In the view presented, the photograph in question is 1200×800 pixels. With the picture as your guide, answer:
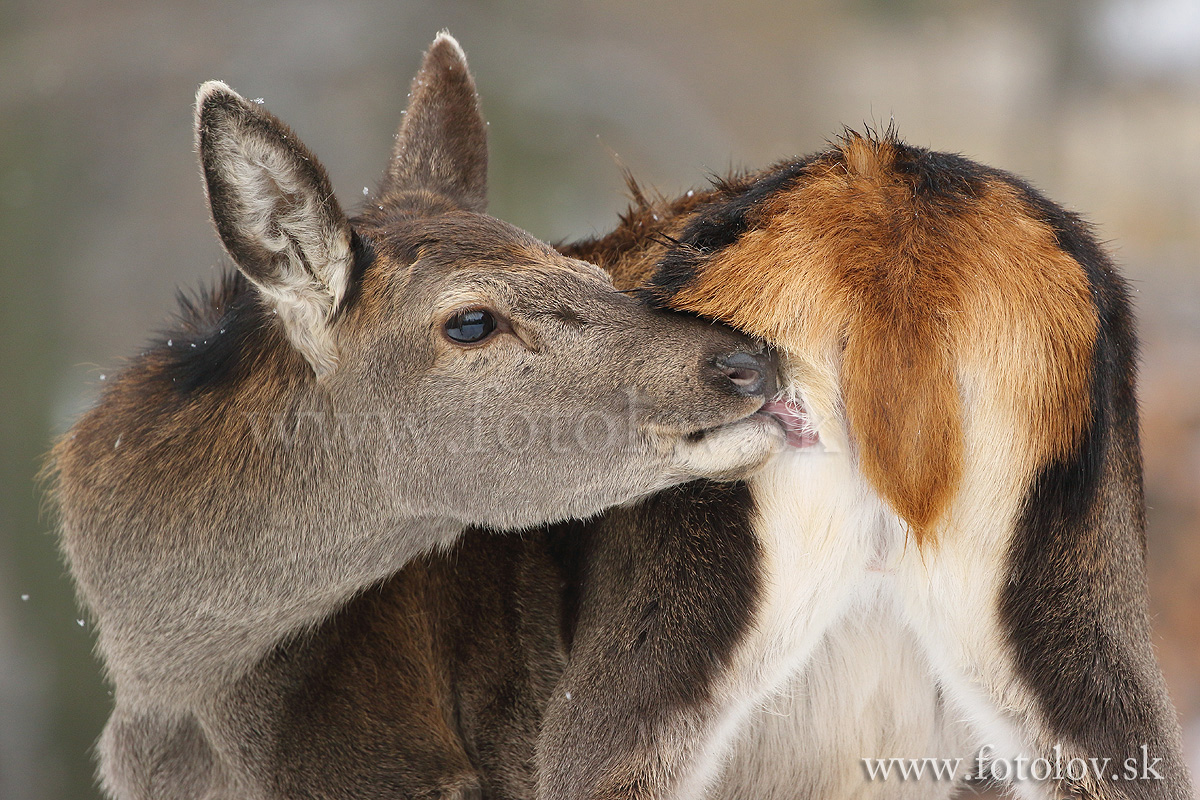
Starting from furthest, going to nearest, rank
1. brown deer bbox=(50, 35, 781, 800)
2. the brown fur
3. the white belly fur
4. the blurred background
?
the blurred background < brown deer bbox=(50, 35, 781, 800) < the white belly fur < the brown fur

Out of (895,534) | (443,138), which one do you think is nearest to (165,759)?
(443,138)

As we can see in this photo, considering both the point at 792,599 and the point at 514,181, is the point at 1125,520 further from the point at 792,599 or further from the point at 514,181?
the point at 514,181

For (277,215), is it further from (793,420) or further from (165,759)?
(165,759)

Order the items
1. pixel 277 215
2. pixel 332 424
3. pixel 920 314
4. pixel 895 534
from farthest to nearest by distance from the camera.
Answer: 1. pixel 332 424
2. pixel 277 215
3. pixel 895 534
4. pixel 920 314

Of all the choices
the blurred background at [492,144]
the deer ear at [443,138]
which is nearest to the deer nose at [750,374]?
the deer ear at [443,138]

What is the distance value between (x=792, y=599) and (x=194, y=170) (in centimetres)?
640

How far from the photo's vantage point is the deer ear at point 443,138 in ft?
10.6

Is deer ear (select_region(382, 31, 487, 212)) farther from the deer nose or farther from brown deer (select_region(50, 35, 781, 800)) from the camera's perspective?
the deer nose

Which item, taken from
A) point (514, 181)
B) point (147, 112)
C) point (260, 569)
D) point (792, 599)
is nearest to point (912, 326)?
point (792, 599)

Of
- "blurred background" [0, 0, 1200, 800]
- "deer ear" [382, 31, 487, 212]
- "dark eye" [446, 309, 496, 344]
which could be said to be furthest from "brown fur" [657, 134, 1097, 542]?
"blurred background" [0, 0, 1200, 800]

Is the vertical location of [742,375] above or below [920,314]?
below

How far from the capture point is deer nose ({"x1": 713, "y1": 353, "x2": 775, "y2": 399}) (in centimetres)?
245

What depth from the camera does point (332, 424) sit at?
269cm

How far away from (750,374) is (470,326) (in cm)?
69
